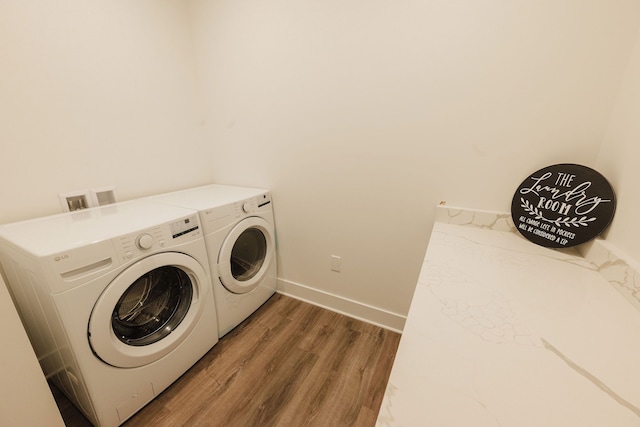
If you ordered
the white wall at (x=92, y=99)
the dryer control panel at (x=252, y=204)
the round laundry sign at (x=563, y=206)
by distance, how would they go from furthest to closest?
the dryer control panel at (x=252, y=204)
the white wall at (x=92, y=99)
the round laundry sign at (x=563, y=206)

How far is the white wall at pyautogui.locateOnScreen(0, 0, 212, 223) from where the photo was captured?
1.14 metres

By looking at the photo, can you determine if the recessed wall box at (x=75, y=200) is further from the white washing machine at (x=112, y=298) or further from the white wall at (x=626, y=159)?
the white wall at (x=626, y=159)

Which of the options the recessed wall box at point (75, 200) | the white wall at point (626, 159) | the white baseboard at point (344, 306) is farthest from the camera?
the white baseboard at point (344, 306)

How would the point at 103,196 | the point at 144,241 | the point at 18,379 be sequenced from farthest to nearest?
the point at 103,196, the point at 144,241, the point at 18,379

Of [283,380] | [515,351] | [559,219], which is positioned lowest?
[283,380]

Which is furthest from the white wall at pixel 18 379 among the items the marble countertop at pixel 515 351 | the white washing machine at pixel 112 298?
the marble countertop at pixel 515 351

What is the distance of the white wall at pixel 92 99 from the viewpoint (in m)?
1.14

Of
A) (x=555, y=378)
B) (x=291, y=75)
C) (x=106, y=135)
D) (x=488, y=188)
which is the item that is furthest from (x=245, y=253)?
(x=555, y=378)

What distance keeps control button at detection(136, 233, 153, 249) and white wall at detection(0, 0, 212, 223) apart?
71 centimetres

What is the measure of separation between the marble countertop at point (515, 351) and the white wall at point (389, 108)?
0.57 m

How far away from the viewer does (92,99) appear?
4.47 ft

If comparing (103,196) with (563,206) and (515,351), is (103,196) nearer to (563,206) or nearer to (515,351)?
(515,351)

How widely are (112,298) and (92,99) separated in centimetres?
114

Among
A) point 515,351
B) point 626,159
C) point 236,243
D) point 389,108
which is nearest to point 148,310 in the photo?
point 236,243
